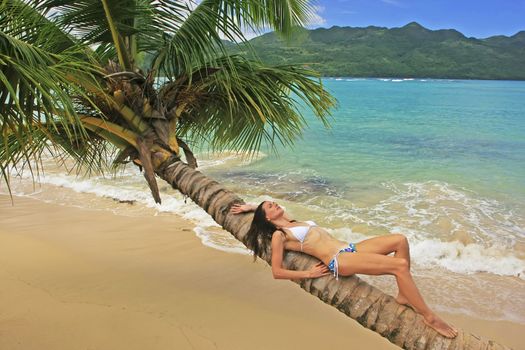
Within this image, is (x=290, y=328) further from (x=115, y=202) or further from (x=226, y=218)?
(x=115, y=202)

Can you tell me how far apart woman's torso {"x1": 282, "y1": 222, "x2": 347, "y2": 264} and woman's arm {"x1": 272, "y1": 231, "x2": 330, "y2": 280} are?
0.06 m

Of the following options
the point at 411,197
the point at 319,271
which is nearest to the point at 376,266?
the point at 319,271

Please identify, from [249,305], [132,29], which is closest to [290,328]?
[249,305]

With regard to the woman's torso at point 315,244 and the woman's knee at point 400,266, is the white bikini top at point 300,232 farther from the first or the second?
the woman's knee at point 400,266

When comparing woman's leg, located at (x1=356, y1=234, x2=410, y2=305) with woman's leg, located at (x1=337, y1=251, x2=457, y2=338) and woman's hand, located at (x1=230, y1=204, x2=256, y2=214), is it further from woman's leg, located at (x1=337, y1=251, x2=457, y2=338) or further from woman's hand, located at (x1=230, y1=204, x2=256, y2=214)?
woman's hand, located at (x1=230, y1=204, x2=256, y2=214)

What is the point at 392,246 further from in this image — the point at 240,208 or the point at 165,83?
the point at 165,83

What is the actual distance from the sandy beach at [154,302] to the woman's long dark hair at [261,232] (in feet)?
4.55

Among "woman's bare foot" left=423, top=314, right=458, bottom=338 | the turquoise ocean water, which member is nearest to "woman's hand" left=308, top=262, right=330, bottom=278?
"woman's bare foot" left=423, top=314, right=458, bottom=338

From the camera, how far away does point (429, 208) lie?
407 inches

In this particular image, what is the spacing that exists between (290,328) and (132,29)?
362 centimetres

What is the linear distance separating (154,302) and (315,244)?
104 inches

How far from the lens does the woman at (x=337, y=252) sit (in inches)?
114

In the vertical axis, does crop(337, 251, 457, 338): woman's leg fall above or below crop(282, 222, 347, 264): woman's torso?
below

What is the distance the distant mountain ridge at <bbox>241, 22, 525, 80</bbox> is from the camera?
4471 inches
